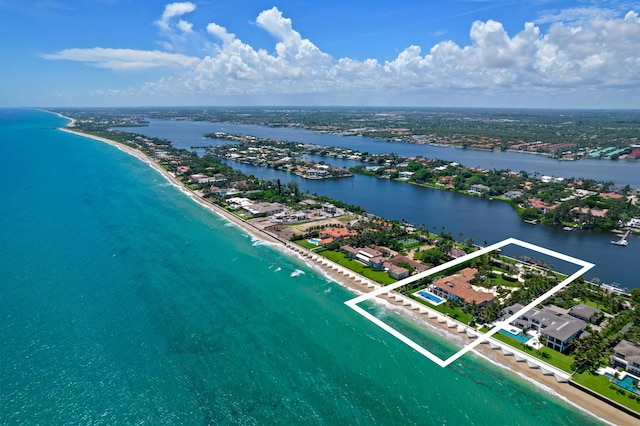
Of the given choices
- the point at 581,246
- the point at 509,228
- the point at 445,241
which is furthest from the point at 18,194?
the point at 581,246

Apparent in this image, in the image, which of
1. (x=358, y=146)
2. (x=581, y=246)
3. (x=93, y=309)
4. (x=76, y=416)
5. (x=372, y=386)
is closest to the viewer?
(x=76, y=416)

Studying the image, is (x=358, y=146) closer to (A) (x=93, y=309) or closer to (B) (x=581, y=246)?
(B) (x=581, y=246)

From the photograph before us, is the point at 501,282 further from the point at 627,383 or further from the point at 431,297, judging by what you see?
the point at 627,383

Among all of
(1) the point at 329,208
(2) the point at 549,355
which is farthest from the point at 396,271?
(1) the point at 329,208

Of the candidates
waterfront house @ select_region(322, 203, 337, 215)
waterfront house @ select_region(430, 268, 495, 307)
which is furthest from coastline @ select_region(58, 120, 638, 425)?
waterfront house @ select_region(322, 203, 337, 215)

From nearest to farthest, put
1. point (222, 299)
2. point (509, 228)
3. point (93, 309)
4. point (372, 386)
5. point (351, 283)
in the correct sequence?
point (372, 386)
point (93, 309)
point (222, 299)
point (351, 283)
point (509, 228)

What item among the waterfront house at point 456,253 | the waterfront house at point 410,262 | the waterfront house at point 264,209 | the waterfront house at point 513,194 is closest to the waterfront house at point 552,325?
the waterfront house at point 410,262

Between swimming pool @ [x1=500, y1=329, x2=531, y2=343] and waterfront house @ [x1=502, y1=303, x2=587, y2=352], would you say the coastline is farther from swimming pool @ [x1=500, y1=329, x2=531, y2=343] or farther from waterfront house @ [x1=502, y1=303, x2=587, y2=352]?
waterfront house @ [x1=502, y1=303, x2=587, y2=352]

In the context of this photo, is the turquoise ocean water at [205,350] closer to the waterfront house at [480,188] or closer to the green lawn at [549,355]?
the green lawn at [549,355]
